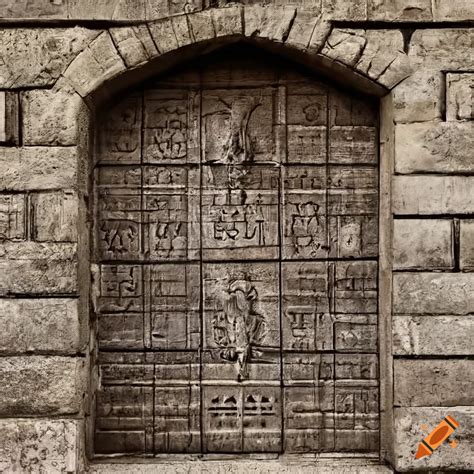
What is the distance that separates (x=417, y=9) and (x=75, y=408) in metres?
2.54

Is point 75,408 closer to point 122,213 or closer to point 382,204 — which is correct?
point 122,213

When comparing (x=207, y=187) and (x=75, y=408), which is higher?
(x=207, y=187)

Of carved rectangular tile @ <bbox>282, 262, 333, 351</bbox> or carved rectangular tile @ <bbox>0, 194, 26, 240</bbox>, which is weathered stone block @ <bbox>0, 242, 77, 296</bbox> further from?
carved rectangular tile @ <bbox>282, 262, 333, 351</bbox>

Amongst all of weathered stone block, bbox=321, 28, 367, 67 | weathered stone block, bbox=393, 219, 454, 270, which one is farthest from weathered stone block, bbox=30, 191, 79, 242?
weathered stone block, bbox=393, 219, 454, 270

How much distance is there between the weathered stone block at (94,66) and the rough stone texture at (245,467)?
1860 millimetres

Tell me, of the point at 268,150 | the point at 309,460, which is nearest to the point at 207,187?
the point at 268,150

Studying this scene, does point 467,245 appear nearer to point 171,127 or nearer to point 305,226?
point 305,226

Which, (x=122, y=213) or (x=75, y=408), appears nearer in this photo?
(x=75, y=408)

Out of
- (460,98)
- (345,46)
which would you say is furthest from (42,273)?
(460,98)

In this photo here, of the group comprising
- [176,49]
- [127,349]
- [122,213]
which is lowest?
[127,349]

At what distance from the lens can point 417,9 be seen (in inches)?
134

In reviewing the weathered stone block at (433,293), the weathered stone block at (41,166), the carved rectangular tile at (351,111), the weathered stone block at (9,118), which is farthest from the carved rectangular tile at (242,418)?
the weathered stone block at (9,118)

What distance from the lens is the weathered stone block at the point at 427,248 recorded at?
3.40m

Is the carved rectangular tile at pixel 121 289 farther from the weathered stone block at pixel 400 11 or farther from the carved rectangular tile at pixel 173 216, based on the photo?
the weathered stone block at pixel 400 11
